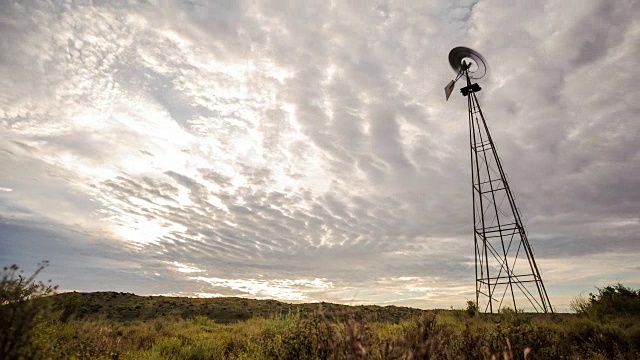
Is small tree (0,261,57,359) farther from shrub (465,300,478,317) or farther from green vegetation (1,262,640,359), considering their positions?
shrub (465,300,478,317)

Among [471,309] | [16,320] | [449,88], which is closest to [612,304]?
[471,309]

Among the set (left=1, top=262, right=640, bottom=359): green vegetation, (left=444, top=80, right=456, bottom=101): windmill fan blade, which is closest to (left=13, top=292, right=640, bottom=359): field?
(left=1, top=262, right=640, bottom=359): green vegetation

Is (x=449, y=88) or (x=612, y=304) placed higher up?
(x=449, y=88)

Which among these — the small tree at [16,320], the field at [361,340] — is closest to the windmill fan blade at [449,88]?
the field at [361,340]

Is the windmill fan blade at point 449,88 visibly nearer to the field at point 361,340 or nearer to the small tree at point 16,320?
the field at point 361,340

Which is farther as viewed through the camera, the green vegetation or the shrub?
the shrub

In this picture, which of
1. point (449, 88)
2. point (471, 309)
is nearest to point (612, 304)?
point (471, 309)

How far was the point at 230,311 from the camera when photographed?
3225 cm

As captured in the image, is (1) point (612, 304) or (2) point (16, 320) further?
(1) point (612, 304)

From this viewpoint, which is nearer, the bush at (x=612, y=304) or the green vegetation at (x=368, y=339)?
the green vegetation at (x=368, y=339)

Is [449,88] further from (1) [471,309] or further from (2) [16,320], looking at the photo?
(2) [16,320]

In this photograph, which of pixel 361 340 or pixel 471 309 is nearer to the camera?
pixel 361 340

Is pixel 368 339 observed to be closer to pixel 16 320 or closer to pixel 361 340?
pixel 361 340

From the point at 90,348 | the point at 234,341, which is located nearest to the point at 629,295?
the point at 234,341
